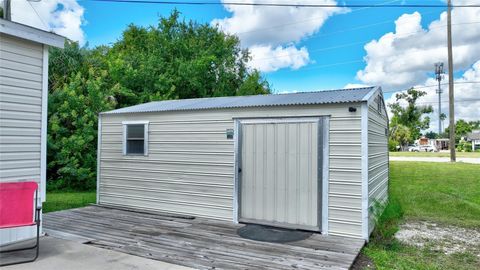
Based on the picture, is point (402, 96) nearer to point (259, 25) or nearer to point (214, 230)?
point (259, 25)

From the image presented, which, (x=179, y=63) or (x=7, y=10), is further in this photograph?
(x=179, y=63)

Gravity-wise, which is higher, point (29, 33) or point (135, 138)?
point (29, 33)

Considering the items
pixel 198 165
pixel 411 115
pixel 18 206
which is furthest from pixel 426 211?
pixel 411 115

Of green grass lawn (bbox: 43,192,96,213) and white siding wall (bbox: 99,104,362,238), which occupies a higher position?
white siding wall (bbox: 99,104,362,238)

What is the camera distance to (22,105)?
14.0 ft

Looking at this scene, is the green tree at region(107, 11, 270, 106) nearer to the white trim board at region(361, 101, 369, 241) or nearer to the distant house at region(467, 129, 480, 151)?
the white trim board at region(361, 101, 369, 241)

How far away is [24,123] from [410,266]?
5053 millimetres

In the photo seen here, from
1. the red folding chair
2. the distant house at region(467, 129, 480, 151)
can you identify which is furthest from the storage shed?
the distant house at region(467, 129, 480, 151)

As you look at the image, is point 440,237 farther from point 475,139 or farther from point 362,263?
point 475,139

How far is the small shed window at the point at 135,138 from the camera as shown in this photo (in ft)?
22.1

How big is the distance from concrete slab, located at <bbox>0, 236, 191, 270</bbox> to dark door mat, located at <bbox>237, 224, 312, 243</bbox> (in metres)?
1.51

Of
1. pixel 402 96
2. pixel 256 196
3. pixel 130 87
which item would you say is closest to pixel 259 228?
pixel 256 196

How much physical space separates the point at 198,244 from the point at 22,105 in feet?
9.55

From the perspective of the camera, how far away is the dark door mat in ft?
15.2
